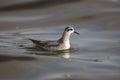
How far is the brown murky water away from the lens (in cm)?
1659

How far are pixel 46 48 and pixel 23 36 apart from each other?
105 inches

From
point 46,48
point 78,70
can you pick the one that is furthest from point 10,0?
point 78,70

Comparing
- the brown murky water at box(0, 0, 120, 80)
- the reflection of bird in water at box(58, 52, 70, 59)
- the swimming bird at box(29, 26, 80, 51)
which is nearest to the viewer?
the brown murky water at box(0, 0, 120, 80)

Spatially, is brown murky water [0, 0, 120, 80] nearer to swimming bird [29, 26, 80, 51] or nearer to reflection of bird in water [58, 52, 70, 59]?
reflection of bird in water [58, 52, 70, 59]

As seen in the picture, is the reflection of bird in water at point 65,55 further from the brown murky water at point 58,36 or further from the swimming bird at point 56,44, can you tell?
the swimming bird at point 56,44

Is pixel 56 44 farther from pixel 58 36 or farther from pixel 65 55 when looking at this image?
pixel 58 36

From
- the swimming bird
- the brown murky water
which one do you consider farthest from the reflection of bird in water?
the swimming bird

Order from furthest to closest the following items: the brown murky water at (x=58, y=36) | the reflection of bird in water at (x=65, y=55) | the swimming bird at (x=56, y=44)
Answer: the swimming bird at (x=56, y=44)
the reflection of bird in water at (x=65, y=55)
the brown murky water at (x=58, y=36)

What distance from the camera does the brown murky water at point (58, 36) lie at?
54.4 ft

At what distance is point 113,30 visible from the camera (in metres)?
23.4

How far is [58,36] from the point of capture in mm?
22562

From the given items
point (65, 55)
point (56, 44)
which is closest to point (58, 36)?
point (56, 44)

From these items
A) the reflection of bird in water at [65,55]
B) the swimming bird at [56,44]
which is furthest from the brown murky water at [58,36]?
the swimming bird at [56,44]

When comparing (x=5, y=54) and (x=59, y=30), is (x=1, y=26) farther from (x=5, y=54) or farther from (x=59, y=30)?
(x=5, y=54)
